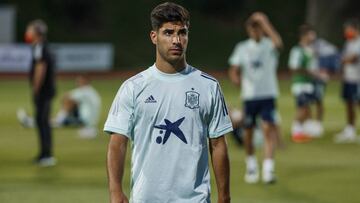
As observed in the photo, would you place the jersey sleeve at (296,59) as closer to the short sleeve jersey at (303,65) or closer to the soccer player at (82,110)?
the short sleeve jersey at (303,65)

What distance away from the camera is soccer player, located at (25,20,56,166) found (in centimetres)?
1673

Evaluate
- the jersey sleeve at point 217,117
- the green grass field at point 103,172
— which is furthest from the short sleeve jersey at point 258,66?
the jersey sleeve at point 217,117

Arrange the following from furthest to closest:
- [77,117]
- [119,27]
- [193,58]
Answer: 1. [119,27]
2. [193,58]
3. [77,117]

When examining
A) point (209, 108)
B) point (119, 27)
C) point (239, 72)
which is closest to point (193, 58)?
point (119, 27)

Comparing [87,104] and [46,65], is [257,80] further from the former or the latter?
[87,104]

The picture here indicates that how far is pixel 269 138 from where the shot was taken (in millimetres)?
14742

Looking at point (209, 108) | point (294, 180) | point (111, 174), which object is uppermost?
point (209, 108)

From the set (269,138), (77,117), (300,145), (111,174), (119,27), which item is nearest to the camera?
(111,174)

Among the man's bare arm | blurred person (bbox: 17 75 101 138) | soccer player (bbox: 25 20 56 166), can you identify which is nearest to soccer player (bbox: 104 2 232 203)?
the man's bare arm

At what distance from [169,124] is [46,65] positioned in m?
10.6

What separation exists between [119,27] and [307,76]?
32.6 m

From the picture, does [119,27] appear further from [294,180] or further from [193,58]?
[294,180]

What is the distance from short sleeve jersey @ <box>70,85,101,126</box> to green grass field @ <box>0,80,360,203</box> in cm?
44

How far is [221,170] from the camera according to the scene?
6.56 meters
